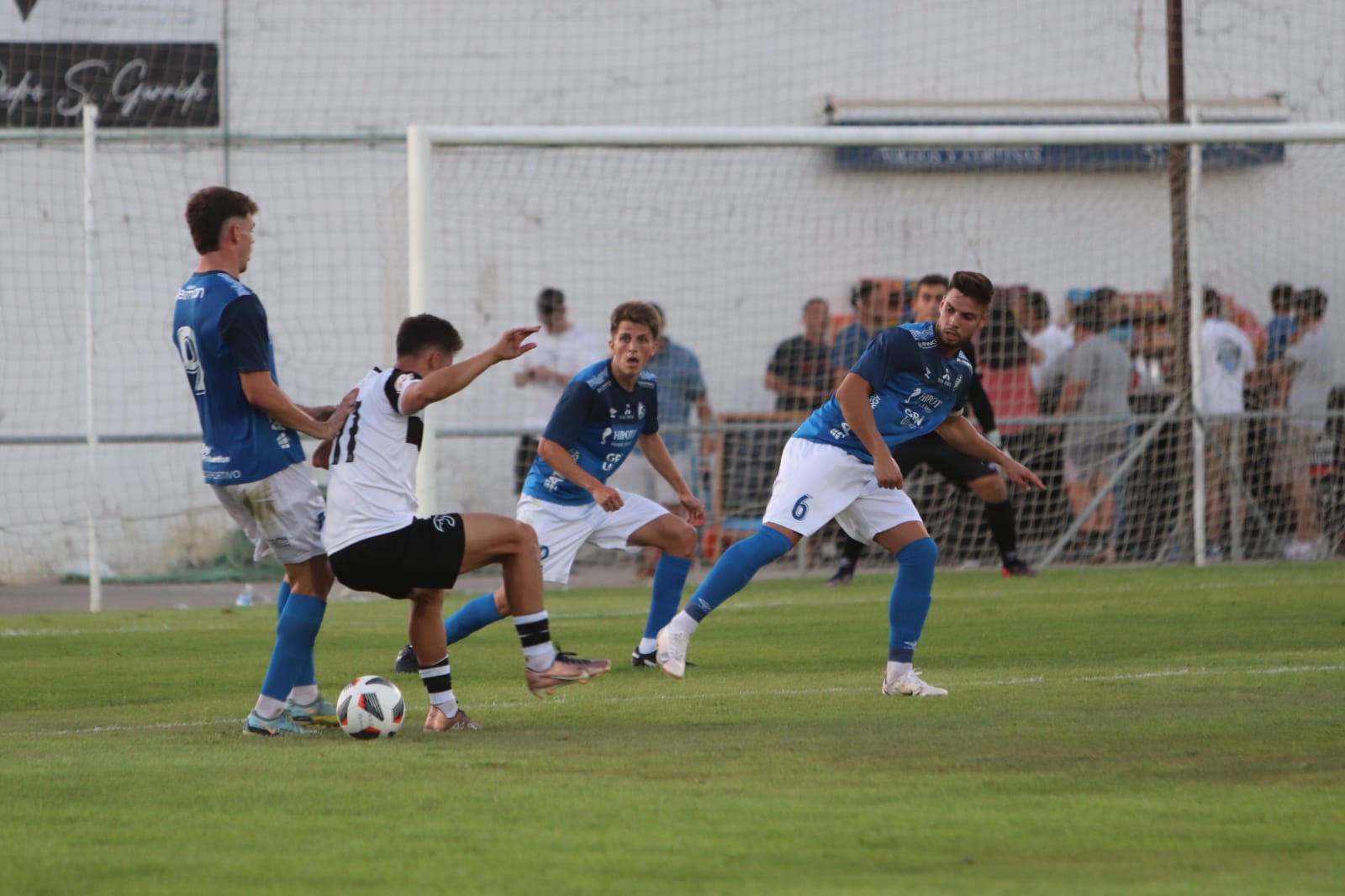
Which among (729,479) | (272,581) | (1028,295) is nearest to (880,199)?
(1028,295)

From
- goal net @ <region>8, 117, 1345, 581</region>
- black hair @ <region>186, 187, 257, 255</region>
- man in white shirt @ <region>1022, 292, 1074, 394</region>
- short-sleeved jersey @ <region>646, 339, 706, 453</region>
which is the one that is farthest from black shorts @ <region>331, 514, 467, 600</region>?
man in white shirt @ <region>1022, 292, 1074, 394</region>

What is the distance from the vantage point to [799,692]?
23.8 ft

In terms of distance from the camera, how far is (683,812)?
4594mm

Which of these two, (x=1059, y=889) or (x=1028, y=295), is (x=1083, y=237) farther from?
(x=1059, y=889)

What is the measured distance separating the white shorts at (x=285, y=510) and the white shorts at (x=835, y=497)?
2.15 metres

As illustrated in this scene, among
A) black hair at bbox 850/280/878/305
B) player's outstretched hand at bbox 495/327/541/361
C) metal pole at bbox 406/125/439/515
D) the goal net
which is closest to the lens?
player's outstretched hand at bbox 495/327/541/361

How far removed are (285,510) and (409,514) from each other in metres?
0.49

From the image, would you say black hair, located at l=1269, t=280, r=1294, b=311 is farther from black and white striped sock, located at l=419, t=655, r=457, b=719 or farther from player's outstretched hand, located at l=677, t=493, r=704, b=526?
black and white striped sock, located at l=419, t=655, r=457, b=719

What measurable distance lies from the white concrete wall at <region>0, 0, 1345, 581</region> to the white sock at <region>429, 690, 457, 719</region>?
6682 mm

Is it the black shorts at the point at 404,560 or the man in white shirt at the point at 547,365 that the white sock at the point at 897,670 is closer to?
the black shorts at the point at 404,560

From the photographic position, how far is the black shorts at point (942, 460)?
12.3m

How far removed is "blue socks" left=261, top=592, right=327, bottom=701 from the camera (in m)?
6.27

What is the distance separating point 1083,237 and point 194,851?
12.9 meters

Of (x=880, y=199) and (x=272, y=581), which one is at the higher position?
(x=880, y=199)
